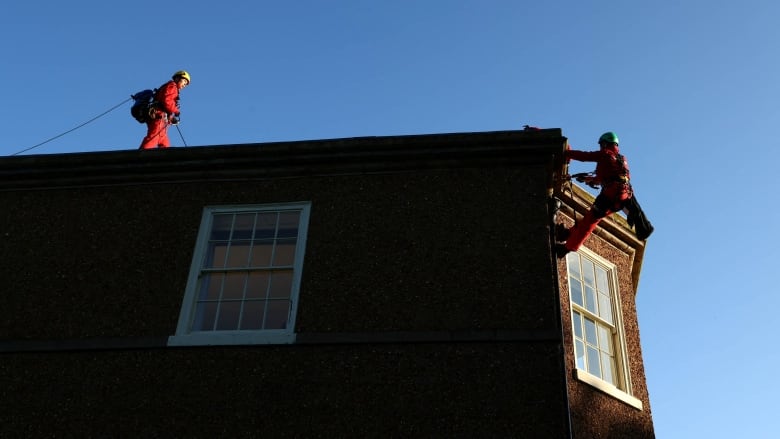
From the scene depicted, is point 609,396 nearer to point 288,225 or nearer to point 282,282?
point 282,282

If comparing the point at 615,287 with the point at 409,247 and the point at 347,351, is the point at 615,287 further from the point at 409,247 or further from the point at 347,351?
the point at 347,351

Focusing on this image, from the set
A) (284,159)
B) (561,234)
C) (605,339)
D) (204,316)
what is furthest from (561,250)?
(204,316)

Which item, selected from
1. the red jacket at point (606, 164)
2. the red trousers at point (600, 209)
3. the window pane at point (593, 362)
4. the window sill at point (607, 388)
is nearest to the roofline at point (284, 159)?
the red jacket at point (606, 164)

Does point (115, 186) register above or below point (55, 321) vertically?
above

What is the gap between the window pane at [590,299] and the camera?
9.22 metres

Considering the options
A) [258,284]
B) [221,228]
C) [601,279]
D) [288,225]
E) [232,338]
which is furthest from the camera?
[601,279]

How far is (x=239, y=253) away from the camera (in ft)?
30.4

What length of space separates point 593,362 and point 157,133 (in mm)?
7350

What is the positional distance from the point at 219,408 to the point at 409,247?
99.9 inches

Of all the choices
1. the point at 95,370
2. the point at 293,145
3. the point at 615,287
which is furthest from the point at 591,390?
the point at 95,370

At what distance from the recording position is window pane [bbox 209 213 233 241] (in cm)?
897

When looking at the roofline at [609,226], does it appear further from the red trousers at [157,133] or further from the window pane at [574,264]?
the red trousers at [157,133]

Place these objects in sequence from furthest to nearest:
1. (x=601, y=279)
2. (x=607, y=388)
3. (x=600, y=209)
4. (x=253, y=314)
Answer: (x=253, y=314), (x=601, y=279), (x=600, y=209), (x=607, y=388)

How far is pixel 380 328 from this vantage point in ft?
25.5
